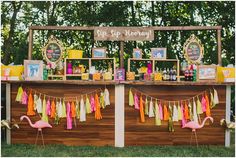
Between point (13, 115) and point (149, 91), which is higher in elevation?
point (149, 91)

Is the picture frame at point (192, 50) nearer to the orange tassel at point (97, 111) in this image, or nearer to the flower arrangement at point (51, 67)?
the orange tassel at point (97, 111)

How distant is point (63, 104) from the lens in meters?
7.52

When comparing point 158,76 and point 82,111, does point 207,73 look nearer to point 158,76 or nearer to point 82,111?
point 158,76

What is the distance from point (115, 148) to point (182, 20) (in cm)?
615

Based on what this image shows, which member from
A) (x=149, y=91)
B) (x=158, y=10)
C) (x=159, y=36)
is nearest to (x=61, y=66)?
(x=149, y=91)

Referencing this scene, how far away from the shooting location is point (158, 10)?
12539 mm

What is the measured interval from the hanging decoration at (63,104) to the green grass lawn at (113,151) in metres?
0.58

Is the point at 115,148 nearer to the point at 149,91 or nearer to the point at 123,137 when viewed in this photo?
the point at 123,137

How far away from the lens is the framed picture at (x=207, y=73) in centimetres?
751

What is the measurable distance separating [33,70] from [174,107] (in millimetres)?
2838

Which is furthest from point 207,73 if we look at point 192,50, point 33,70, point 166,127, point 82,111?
point 33,70

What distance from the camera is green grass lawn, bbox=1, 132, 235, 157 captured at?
22.5 ft

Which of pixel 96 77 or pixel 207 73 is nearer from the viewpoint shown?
pixel 207 73

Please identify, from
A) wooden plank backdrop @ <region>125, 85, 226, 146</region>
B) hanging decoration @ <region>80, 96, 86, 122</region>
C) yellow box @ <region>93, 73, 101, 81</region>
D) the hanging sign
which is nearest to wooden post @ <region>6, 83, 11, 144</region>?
hanging decoration @ <region>80, 96, 86, 122</region>
